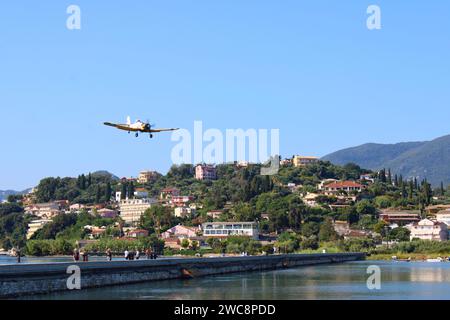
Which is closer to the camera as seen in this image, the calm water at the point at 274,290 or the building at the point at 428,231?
the calm water at the point at 274,290

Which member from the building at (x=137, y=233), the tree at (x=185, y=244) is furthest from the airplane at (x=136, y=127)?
the building at (x=137, y=233)

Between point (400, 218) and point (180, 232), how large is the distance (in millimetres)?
47338

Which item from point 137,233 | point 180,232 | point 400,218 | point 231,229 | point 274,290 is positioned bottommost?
point 274,290

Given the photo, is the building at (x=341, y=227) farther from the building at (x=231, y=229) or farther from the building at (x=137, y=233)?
the building at (x=137, y=233)

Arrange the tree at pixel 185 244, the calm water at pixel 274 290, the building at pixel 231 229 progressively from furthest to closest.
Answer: the building at pixel 231 229, the tree at pixel 185 244, the calm water at pixel 274 290

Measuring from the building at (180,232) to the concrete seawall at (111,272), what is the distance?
83571 millimetres

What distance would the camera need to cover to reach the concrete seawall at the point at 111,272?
49.8 metres

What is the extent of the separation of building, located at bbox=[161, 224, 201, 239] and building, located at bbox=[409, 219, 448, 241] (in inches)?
1735

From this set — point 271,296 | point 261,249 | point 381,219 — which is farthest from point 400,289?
point 381,219

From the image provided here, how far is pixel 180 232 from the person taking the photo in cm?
18912

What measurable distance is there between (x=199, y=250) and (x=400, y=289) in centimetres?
10703

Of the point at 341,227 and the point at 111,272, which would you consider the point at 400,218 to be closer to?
the point at 341,227

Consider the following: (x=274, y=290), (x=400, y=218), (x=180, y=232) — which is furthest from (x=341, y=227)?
(x=274, y=290)

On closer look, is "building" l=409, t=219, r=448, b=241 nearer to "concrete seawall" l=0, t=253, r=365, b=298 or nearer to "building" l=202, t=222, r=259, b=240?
"building" l=202, t=222, r=259, b=240
